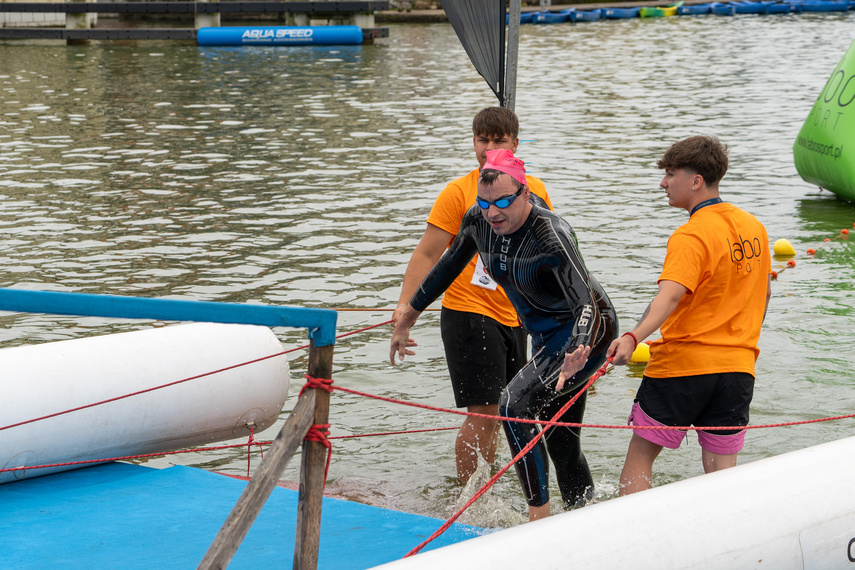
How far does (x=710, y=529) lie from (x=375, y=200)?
33.8 feet

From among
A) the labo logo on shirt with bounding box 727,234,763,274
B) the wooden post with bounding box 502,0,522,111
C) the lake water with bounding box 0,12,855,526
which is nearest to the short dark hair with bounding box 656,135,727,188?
the labo logo on shirt with bounding box 727,234,763,274

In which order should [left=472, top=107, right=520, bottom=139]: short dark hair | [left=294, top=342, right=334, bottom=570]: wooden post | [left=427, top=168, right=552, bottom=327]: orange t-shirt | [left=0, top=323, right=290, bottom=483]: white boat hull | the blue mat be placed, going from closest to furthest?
[left=294, top=342, right=334, bottom=570]: wooden post, the blue mat, [left=472, top=107, right=520, bottom=139]: short dark hair, [left=427, top=168, right=552, bottom=327]: orange t-shirt, [left=0, top=323, right=290, bottom=483]: white boat hull

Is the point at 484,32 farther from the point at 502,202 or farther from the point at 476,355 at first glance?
the point at 502,202

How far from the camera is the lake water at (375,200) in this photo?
679 cm

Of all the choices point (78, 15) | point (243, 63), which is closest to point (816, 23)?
point (243, 63)

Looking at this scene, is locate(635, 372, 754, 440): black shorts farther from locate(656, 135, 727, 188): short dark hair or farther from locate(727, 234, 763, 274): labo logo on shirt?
locate(656, 135, 727, 188): short dark hair

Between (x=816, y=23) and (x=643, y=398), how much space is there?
4510 centimetres

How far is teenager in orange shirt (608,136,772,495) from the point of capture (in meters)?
4.04

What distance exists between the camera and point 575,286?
13.4ft

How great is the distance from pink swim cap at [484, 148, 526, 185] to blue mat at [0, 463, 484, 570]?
1.61 metres

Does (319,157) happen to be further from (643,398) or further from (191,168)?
(643,398)

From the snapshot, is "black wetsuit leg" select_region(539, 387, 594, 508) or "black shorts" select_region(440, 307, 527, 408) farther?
"black shorts" select_region(440, 307, 527, 408)

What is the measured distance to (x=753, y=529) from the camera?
3627 mm

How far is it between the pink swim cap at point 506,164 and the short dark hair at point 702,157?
59 centimetres
